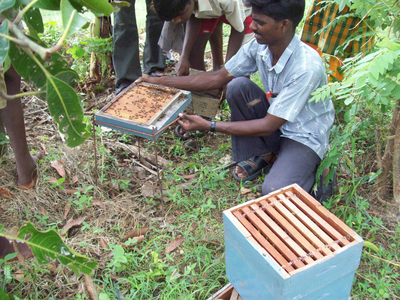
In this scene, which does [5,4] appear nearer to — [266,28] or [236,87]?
[266,28]

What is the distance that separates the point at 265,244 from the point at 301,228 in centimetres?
27

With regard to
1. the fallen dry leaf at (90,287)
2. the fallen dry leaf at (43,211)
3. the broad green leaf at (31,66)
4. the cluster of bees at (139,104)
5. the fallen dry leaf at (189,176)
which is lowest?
the fallen dry leaf at (90,287)

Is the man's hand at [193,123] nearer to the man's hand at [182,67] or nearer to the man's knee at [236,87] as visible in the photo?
the man's knee at [236,87]

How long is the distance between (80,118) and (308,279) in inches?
55.3

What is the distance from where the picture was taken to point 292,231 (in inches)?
78.5

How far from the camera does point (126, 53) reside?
14.2 feet

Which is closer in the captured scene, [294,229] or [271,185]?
[294,229]

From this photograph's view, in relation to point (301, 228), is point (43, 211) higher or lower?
lower

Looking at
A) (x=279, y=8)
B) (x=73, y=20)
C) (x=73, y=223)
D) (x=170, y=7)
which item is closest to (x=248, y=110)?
(x=279, y=8)

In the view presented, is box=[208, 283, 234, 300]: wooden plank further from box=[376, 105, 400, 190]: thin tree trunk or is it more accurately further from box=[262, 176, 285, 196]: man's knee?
box=[376, 105, 400, 190]: thin tree trunk

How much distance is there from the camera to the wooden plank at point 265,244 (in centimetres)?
178

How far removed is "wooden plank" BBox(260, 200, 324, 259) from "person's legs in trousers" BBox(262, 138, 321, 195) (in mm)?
686

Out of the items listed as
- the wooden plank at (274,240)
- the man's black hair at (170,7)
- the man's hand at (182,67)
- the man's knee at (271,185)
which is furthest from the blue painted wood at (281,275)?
the man's black hair at (170,7)

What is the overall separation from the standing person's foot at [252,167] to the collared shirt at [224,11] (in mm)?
1511
